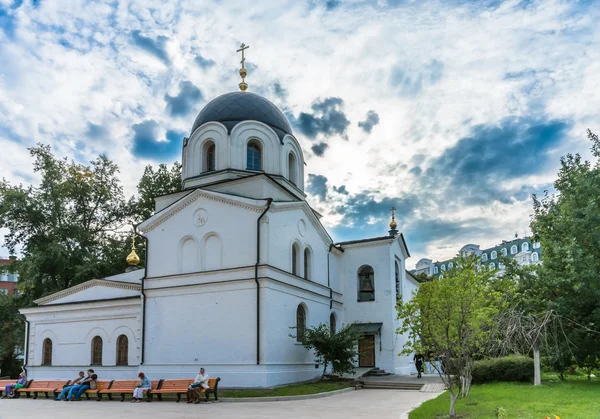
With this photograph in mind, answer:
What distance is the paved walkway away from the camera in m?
12.9

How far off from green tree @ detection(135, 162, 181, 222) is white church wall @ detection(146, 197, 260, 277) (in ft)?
48.7

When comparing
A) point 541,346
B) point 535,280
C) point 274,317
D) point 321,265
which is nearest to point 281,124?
point 321,265

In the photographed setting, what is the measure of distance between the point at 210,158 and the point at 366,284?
10.2 metres

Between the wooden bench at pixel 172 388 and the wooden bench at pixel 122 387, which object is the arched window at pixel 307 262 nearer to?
the wooden bench at pixel 172 388

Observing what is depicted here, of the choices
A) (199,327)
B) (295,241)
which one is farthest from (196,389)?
(295,241)

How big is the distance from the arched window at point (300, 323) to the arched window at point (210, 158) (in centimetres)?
781

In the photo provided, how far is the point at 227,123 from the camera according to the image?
2464 cm

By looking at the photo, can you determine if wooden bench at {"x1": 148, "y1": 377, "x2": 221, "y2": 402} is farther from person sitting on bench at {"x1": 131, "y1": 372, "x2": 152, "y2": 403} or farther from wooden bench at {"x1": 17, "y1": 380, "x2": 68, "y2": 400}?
wooden bench at {"x1": 17, "y1": 380, "x2": 68, "y2": 400}

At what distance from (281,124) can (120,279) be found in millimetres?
11283

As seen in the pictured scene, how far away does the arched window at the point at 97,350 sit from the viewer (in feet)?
79.9

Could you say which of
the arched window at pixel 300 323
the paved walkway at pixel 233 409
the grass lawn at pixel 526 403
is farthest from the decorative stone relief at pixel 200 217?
the grass lawn at pixel 526 403

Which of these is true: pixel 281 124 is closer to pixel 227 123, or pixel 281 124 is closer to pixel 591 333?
pixel 227 123

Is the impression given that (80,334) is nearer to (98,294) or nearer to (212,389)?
(98,294)

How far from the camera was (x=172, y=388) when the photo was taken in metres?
17.2
